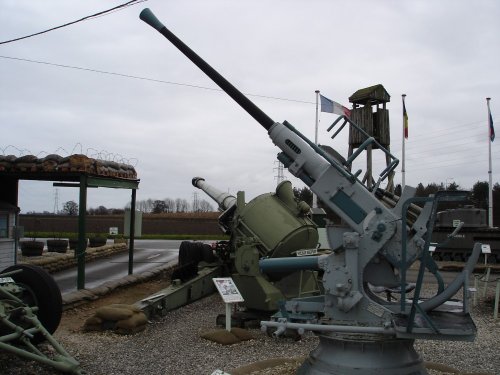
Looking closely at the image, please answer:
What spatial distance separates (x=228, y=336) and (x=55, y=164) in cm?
519

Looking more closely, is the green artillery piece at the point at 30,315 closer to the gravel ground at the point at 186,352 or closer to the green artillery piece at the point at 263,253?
the gravel ground at the point at 186,352

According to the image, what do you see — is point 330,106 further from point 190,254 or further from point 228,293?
point 228,293

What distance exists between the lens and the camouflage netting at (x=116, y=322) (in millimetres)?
8016

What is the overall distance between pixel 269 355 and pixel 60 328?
3.39 metres

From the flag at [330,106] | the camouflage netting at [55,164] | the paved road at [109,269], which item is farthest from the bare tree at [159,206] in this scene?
the camouflage netting at [55,164]

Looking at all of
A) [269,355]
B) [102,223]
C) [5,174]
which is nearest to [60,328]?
[269,355]

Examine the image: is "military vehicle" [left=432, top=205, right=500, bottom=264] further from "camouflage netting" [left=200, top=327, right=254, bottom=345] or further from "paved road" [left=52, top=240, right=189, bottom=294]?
"camouflage netting" [left=200, top=327, right=254, bottom=345]

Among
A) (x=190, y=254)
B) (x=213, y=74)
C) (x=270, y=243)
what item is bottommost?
(x=190, y=254)

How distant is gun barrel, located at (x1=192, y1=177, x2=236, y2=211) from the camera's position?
39.4ft

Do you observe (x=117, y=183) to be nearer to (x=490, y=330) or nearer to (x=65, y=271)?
(x=65, y=271)

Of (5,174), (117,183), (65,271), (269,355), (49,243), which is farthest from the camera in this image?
(49,243)

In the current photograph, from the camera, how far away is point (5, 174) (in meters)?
11.3

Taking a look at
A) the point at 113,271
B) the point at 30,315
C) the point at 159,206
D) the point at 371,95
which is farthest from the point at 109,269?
the point at 159,206

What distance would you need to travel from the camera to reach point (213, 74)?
589 cm
